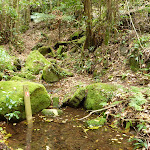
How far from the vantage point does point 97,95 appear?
5.56m

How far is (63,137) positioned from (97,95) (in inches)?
85.8

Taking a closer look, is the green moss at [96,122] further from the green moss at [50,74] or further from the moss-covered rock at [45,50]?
the moss-covered rock at [45,50]

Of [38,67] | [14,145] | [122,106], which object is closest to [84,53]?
[38,67]

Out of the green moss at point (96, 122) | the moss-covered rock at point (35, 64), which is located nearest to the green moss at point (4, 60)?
the moss-covered rock at point (35, 64)

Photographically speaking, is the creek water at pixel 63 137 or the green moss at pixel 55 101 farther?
the green moss at pixel 55 101

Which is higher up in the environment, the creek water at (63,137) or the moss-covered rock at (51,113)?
the moss-covered rock at (51,113)

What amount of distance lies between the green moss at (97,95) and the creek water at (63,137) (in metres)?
0.94

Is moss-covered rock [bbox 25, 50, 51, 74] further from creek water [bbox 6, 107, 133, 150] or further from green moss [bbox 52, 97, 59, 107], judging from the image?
creek water [bbox 6, 107, 133, 150]

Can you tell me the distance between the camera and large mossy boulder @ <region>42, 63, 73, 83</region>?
29.0 feet

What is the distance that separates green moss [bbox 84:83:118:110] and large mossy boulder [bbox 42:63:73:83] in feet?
11.6

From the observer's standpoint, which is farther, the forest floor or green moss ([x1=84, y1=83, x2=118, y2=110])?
the forest floor

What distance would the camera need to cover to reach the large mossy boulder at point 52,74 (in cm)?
885

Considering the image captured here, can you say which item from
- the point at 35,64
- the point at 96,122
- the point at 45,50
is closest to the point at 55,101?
the point at 96,122

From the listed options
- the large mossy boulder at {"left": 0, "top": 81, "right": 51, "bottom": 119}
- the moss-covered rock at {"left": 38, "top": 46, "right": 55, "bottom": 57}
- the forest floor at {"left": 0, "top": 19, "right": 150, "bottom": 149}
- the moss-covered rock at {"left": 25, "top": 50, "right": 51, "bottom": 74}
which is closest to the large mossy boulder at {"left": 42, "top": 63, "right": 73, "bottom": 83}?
the forest floor at {"left": 0, "top": 19, "right": 150, "bottom": 149}
